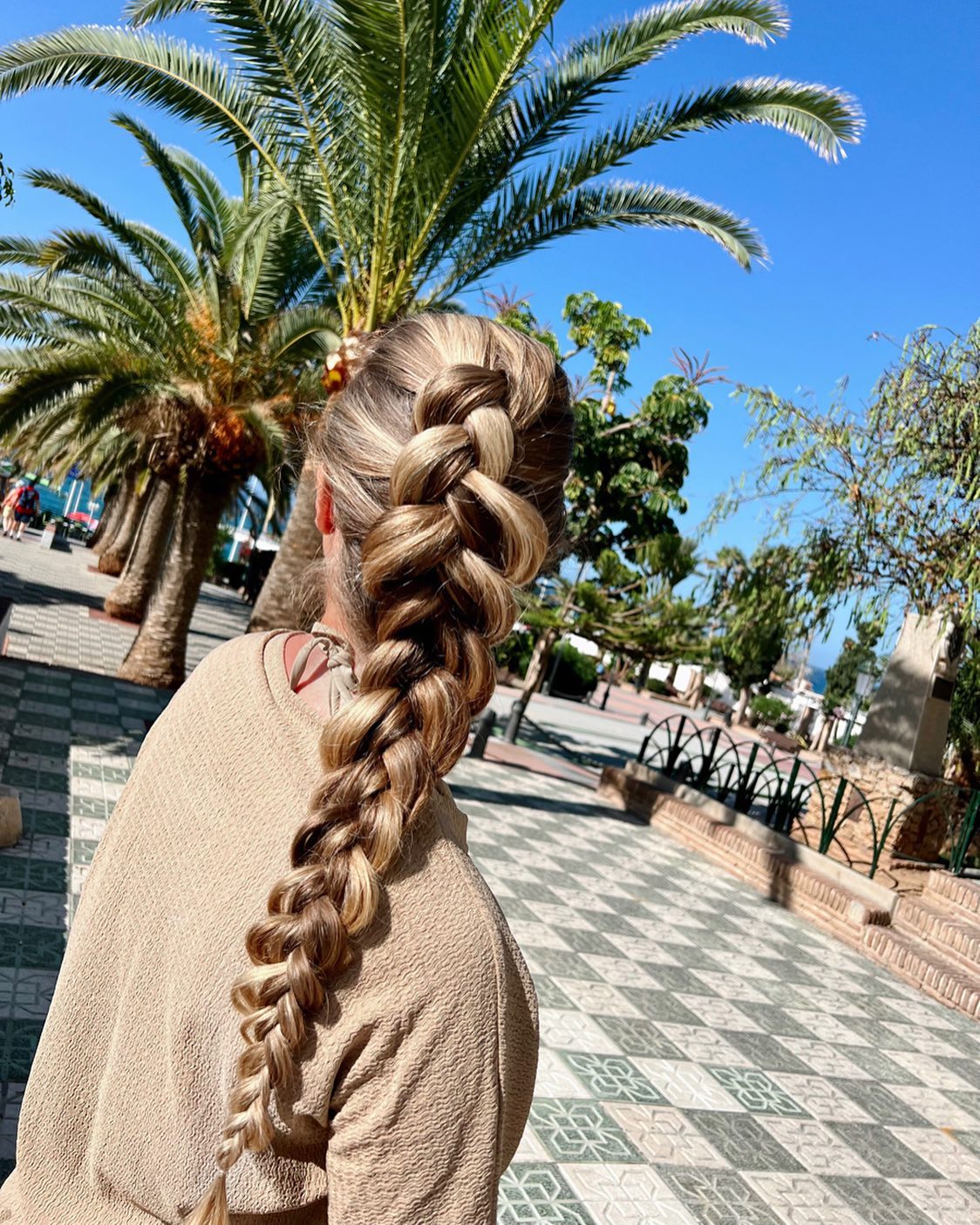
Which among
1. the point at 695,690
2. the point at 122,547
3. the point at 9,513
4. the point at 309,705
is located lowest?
the point at 9,513

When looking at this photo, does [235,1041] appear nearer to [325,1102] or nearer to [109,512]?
[325,1102]

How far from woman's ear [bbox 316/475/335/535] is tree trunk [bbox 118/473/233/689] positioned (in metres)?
9.35

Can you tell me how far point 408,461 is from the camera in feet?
2.78

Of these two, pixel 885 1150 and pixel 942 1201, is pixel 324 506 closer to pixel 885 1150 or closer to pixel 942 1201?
pixel 942 1201

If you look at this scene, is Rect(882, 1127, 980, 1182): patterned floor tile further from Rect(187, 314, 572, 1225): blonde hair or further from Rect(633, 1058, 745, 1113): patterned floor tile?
Rect(187, 314, 572, 1225): blonde hair

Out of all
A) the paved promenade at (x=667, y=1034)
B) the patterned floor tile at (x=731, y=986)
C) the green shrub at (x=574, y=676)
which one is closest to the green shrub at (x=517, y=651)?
the green shrub at (x=574, y=676)

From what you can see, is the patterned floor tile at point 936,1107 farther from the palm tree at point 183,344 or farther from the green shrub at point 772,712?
the green shrub at point 772,712

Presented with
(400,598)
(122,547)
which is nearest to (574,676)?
(122,547)

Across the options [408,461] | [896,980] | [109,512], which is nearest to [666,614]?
[896,980]

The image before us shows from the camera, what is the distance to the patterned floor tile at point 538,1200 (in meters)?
2.89

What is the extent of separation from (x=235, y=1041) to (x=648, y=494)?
44.8 feet

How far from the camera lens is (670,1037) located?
4559 millimetres

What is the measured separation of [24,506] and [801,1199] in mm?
27484

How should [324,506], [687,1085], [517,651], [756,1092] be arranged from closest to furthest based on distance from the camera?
[324,506], [687,1085], [756,1092], [517,651]
